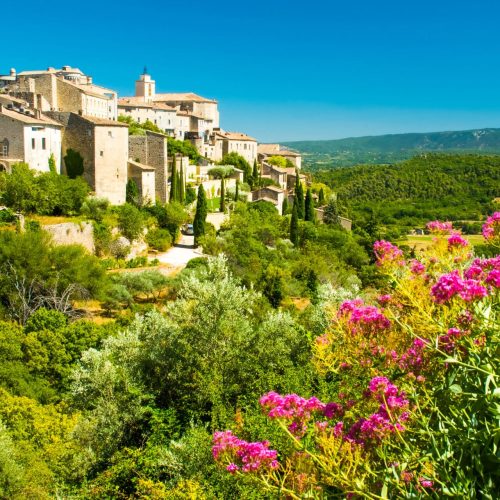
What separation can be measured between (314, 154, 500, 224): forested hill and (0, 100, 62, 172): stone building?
6203 cm

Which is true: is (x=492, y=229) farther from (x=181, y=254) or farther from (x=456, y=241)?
(x=181, y=254)

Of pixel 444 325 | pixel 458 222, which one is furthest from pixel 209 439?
pixel 458 222

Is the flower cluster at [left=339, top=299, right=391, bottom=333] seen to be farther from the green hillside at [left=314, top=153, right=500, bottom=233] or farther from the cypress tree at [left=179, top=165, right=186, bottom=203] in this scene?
the green hillside at [left=314, top=153, right=500, bottom=233]

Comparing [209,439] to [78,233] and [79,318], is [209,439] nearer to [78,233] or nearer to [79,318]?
[79,318]

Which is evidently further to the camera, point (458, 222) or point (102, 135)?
point (458, 222)

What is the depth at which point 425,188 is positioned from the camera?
111 m

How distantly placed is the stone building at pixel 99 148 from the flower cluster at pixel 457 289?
31.6 m

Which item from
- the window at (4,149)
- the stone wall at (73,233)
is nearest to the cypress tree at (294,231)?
the stone wall at (73,233)

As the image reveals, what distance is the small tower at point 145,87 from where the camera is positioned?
2960 inches

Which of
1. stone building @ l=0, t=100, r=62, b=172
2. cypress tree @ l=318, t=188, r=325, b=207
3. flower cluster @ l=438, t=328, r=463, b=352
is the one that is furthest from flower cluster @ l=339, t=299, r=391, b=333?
cypress tree @ l=318, t=188, r=325, b=207

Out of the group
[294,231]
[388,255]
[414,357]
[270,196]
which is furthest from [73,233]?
[414,357]

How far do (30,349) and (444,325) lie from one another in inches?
647

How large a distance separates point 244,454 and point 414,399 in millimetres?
1400

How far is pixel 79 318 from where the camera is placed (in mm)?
23672
